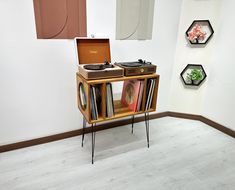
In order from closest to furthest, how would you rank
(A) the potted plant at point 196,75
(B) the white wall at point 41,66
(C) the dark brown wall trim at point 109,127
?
(B) the white wall at point 41,66 < (C) the dark brown wall trim at point 109,127 < (A) the potted plant at point 196,75

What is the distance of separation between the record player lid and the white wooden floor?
2.88 feet

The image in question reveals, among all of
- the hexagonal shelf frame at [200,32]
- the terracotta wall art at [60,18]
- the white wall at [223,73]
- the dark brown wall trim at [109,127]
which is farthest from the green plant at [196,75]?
the terracotta wall art at [60,18]

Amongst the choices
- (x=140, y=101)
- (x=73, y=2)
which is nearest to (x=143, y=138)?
(x=140, y=101)

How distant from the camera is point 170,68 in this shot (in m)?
2.44

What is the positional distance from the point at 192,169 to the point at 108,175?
74 cm

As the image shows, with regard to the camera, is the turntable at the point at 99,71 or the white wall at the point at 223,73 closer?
the turntable at the point at 99,71

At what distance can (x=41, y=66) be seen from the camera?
1748mm

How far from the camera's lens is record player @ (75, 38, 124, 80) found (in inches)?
58.9

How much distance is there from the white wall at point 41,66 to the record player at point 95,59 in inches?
6.7

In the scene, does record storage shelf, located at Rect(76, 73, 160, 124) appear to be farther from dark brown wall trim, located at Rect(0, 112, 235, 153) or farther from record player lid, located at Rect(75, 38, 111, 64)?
dark brown wall trim, located at Rect(0, 112, 235, 153)

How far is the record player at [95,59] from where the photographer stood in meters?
1.50

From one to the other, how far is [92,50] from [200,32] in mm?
1301

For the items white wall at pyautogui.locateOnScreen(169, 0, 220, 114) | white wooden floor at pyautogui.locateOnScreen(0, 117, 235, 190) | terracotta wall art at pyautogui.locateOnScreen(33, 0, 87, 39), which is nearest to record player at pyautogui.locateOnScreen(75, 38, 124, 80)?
terracotta wall art at pyautogui.locateOnScreen(33, 0, 87, 39)

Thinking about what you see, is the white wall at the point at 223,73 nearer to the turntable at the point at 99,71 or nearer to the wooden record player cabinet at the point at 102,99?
the wooden record player cabinet at the point at 102,99
